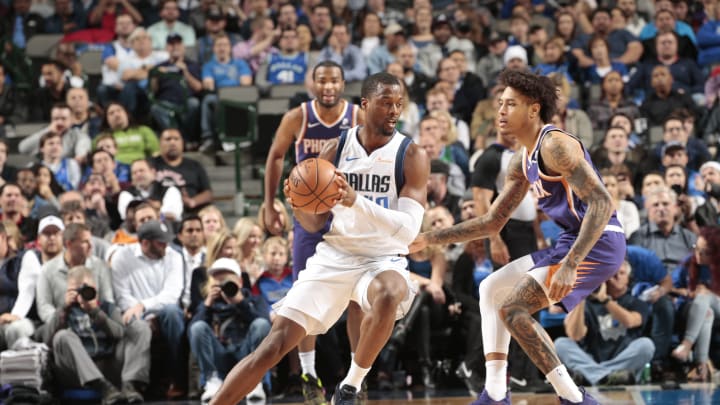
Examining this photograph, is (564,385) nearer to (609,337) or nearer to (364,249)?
(364,249)

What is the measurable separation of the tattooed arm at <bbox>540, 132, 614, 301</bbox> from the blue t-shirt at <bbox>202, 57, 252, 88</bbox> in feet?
27.7

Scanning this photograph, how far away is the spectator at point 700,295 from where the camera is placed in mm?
8984

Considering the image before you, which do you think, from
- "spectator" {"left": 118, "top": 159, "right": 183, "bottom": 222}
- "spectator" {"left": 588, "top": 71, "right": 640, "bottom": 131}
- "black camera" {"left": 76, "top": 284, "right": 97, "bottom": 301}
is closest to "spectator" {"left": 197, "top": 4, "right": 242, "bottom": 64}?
"spectator" {"left": 118, "top": 159, "right": 183, "bottom": 222}

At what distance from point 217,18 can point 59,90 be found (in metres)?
2.22

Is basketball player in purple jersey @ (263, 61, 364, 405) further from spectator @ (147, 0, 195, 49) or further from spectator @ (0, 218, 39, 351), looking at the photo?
spectator @ (147, 0, 195, 49)

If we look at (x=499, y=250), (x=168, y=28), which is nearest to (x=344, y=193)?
(x=499, y=250)

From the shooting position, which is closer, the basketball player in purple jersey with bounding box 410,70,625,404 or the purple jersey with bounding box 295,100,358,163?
the basketball player in purple jersey with bounding box 410,70,625,404

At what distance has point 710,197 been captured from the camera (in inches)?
407

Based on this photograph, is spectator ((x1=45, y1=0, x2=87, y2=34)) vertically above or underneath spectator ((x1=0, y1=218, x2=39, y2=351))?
above

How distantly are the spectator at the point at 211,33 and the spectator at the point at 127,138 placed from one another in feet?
6.46

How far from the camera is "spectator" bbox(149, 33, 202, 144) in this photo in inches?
514

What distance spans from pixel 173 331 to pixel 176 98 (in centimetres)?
482

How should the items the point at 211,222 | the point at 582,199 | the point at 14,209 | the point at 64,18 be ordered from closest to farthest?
1. the point at 582,199
2. the point at 211,222
3. the point at 14,209
4. the point at 64,18

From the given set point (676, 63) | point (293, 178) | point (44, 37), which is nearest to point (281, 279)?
point (293, 178)
